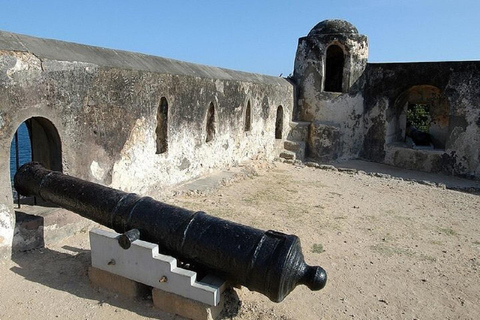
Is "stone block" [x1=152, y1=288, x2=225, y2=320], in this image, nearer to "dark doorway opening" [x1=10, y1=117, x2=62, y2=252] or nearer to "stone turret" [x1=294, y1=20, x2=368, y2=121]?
"dark doorway opening" [x1=10, y1=117, x2=62, y2=252]

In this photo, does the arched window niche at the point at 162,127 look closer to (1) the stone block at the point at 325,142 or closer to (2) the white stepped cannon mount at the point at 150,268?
(2) the white stepped cannon mount at the point at 150,268

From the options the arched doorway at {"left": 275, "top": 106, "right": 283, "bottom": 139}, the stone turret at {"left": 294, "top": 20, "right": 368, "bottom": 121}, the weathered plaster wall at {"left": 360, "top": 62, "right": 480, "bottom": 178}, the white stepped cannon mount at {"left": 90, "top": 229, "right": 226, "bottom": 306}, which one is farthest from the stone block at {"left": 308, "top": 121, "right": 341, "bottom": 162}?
the white stepped cannon mount at {"left": 90, "top": 229, "right": 226, "bottom": 306}

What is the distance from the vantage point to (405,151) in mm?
11117

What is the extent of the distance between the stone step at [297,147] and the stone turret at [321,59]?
1.18m

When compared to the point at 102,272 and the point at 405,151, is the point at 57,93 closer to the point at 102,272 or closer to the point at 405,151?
the point at 102,272

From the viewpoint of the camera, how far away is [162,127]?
650 cm

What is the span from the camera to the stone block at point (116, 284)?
344 centimetres

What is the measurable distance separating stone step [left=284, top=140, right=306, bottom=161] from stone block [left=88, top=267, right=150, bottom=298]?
8353 mm

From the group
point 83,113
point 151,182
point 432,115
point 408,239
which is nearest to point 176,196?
point 151,182

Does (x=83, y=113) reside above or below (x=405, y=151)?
above

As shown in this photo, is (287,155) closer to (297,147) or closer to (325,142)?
(297,147)

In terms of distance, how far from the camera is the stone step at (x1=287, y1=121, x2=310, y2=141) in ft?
38.6

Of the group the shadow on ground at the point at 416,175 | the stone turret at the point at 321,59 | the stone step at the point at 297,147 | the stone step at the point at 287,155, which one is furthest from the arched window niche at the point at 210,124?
the stone turret at the point at 321,59

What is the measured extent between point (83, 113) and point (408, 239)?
4.64 meters
